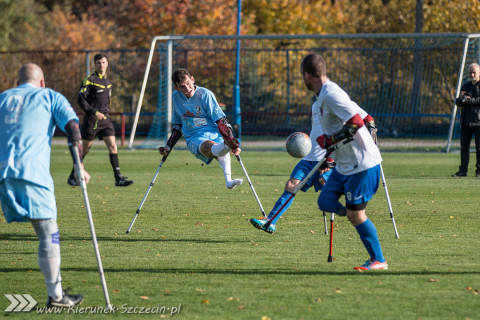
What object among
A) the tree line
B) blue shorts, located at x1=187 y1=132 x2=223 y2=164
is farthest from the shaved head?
the tree line

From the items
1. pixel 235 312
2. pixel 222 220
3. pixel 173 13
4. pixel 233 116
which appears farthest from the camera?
pixel 173 13

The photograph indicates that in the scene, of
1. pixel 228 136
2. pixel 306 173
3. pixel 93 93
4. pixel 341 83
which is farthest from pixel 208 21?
pixel 306 173

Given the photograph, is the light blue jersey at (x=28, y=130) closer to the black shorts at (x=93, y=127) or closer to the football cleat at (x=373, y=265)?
the football cleat at (x=373, y=265)

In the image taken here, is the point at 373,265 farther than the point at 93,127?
No

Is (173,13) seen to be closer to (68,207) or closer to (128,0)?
(128,0)

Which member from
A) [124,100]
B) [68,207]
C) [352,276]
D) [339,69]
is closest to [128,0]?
[124,100]

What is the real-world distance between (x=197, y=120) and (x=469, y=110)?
7809 mm

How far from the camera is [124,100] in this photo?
31.8 m

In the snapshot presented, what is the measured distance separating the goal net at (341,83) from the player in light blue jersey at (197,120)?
524 inches

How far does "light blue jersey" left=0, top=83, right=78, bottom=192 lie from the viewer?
18.4 ft

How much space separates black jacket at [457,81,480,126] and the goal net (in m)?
8.05

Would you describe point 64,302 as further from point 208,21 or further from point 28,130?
point 208,21

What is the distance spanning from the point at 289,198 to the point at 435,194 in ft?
19.0

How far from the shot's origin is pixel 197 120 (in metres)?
10.0
